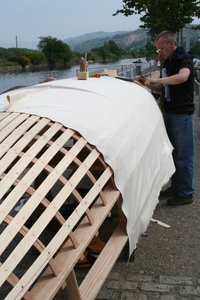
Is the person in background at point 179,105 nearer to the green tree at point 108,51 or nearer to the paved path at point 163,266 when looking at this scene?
the paved path at point 163,266

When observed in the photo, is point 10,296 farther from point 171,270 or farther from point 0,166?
point 171,270

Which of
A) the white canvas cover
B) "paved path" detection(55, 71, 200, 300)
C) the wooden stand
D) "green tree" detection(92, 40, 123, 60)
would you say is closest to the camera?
the wooden stand

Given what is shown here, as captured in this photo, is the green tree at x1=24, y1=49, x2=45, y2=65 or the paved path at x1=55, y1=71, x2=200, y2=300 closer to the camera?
the paved path at x1=55, y1=71, x2=200, y2=300

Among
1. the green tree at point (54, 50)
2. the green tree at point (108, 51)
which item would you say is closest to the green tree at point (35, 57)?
the green tree at point (54, 50)

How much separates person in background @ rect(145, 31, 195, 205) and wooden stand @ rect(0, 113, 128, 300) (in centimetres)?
221

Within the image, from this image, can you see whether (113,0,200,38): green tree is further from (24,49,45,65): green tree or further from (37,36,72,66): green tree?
(37,36,72,66): green tree

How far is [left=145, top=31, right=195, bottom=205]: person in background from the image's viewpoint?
16.4 ft

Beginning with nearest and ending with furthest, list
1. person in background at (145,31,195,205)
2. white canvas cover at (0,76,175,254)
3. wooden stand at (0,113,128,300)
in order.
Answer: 1. wooden stand at (0,113,128,300)
2. white canvas cover at (0,76,175,254)
3. person in background at (145,31,195,205)

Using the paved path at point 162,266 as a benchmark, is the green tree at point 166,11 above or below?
above

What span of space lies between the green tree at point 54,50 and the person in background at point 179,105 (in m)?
57.6

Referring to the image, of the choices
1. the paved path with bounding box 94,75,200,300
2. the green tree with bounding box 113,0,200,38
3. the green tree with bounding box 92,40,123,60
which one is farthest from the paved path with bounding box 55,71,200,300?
the green tree with bounding box 92,40,123,60

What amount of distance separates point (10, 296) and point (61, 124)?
4.67ft

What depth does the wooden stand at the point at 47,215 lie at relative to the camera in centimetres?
219

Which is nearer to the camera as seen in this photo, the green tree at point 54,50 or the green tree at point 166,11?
the green tree at point 166,11
